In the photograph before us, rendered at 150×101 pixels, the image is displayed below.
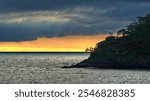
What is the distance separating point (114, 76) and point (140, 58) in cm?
5011

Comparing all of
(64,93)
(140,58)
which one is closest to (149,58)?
(140,58)

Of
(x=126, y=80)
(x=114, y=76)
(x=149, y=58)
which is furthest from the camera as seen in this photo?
(x=149, y=58)

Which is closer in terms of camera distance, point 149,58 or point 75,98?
point 75,98

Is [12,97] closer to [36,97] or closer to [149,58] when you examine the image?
[36,97]

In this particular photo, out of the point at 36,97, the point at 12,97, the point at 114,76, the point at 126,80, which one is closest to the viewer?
the point at 36,97

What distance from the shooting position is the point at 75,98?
5603 cm

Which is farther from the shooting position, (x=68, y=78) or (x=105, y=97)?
(x=68, y=78)

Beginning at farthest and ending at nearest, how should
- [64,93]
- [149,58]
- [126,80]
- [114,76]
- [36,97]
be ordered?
[149,58] → [114,76] → [126,80] → [64,93] → [36,97]

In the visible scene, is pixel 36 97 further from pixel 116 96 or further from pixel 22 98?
pixel 116 96

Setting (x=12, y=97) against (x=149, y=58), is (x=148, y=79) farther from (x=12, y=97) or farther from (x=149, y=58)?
(x=12, y=97)

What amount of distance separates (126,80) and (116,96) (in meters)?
84.2

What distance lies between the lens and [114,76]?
15025 centimetres

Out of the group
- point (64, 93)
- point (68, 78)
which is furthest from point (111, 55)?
point (64, 93)

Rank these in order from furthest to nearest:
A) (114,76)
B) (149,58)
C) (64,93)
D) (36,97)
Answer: (149,58) < (114,76) < (64,93) < (36,97)
